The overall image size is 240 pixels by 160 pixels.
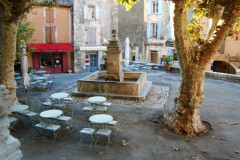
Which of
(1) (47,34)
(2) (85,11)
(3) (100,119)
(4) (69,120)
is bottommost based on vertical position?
(4) (69,120)

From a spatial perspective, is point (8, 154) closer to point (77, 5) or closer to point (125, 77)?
point (125, 77)

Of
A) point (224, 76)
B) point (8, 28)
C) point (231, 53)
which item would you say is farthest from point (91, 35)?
point (8, 28)

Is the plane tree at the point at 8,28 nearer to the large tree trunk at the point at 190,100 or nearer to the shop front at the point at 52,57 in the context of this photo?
the large tree trunk at the point at 190,100

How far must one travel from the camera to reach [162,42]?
27516mm

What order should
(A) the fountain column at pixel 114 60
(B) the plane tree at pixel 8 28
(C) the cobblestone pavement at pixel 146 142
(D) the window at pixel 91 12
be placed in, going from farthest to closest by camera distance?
1. (D) the window at pixel 91 12
2. (A) the fountain column at pixel 114 60
3. (B) the plane tree at pixel 8 28
4. (C) the cobblestone pavement at pixel 146 142

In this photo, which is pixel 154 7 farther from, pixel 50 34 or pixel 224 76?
pixel 224 76

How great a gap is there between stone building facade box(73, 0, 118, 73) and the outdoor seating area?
1355 centimetres

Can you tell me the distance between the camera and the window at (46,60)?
23359mm

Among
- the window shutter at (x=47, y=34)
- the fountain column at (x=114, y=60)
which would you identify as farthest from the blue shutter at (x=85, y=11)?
the fountain column at (x=114, y=60)

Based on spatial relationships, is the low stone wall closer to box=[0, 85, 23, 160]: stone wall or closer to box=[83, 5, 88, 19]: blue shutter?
box=[83, 5, 88, 19]: blue shutter

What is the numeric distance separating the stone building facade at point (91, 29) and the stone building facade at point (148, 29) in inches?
193

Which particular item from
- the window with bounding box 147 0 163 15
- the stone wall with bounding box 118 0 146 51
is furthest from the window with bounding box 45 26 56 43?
the window with bounding box 147 0 163 15

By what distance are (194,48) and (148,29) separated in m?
21.4

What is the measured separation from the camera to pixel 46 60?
23.6 meters
